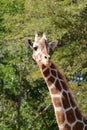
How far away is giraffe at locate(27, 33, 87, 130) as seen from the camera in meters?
5.26

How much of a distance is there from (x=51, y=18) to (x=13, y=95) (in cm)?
432

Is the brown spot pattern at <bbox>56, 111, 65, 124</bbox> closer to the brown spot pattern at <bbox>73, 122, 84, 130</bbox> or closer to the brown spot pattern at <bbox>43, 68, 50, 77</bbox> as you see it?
the brown spot pattern at <bbox>73, 122, 84, 130</bbox>

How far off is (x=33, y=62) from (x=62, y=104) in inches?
257

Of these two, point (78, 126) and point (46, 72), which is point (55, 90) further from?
point (78, 126)

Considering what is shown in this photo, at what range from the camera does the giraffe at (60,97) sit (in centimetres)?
526

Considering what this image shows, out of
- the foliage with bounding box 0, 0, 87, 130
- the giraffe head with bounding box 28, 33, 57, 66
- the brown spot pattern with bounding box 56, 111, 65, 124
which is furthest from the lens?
the foliage with bounding box 0, 0, 87, 130

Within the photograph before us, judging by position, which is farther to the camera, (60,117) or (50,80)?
(50,80)

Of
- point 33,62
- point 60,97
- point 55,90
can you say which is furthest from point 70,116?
point 33,62

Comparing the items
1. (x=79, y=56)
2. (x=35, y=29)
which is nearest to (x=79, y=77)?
(x=79, y=56)

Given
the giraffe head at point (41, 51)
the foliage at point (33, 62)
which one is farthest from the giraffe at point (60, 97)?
the foliage at point (33, 62)

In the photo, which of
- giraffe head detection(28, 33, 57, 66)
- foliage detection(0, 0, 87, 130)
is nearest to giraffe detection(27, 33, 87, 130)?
giraffe head detection(28, 33, 57, 66)

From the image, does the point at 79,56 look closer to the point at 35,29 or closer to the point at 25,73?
the point at 35,29

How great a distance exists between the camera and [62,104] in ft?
17.5

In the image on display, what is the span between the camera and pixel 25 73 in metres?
12.3
